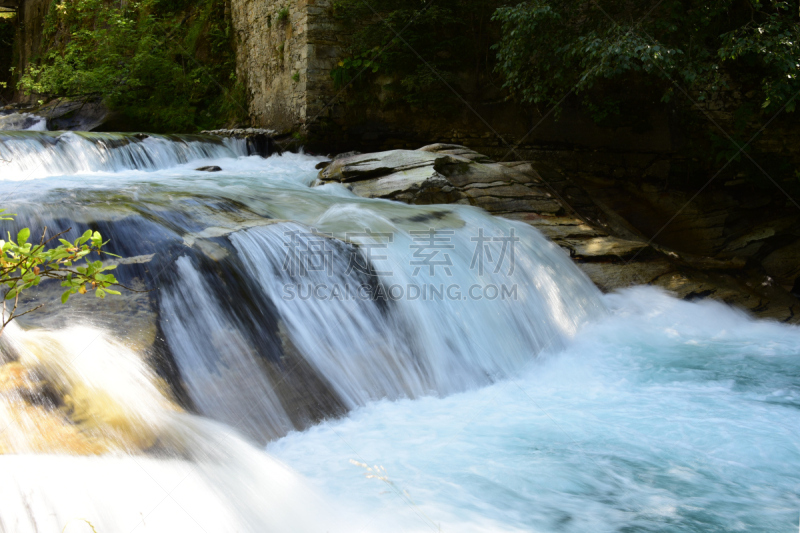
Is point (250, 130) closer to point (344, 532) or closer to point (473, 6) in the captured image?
point (473, 6)

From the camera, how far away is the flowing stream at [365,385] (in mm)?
2223

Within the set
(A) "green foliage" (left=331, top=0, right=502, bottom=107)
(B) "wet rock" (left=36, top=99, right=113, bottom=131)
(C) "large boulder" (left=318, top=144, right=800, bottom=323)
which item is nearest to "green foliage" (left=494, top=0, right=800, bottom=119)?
(A) "green foliage" (left=331, top=0, right=502, bottom=107)

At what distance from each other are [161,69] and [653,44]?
34.0 feet

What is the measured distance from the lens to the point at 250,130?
33.1 ft

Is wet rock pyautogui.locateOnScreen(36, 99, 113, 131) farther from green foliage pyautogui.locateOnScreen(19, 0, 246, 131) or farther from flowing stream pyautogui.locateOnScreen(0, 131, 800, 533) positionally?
flowing stream pyautogui.locateOnScreen(0, 131, 800, 533)

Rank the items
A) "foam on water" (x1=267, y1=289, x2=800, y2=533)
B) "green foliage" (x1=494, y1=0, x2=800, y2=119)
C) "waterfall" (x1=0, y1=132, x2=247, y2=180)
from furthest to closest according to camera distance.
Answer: "green foliage" (x1=494, y1=0, x2=800, y2=119) < "waterfall" (x1=0, y1=132, x2=247, y2=180) < "foam on water" (x1=267, y1=289, x2=800, y2=533)

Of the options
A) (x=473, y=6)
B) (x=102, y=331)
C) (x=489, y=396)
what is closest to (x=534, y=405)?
(x=489, y=396)

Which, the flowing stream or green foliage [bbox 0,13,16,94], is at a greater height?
green foliage [bbox 0,13,16,94]

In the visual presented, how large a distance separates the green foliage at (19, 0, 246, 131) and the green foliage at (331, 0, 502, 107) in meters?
3.36

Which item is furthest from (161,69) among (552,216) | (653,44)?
(653,44)

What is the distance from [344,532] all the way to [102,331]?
1628 mm

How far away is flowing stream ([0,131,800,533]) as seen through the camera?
2.22m

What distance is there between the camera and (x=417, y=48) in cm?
1002

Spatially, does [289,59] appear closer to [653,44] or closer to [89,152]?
[89,152]
